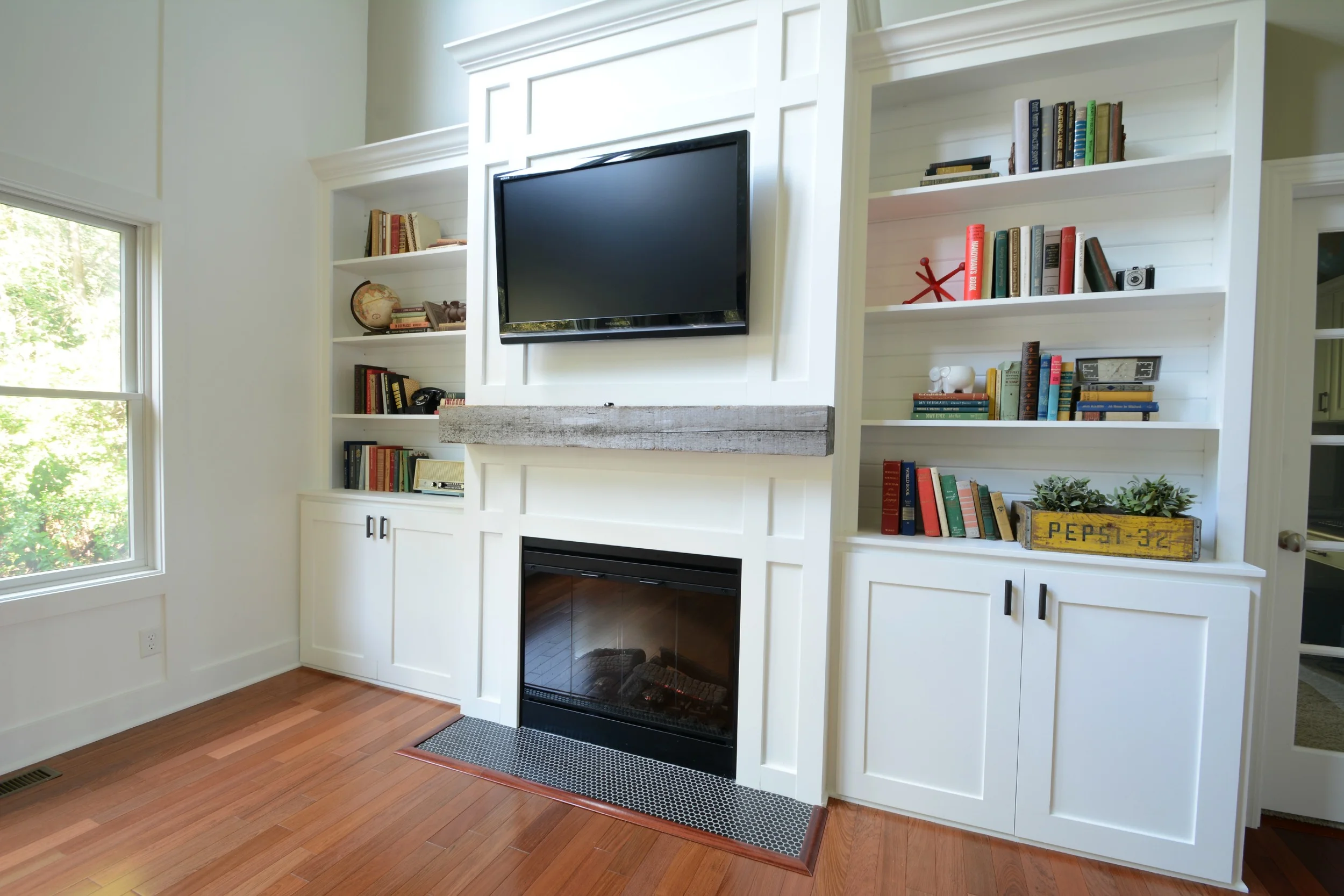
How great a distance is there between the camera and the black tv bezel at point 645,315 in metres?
1.98

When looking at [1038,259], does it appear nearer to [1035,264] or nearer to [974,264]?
[1035,264]

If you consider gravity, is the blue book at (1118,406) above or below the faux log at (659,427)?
above

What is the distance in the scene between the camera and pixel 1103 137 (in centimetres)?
197

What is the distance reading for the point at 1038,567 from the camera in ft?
6.10

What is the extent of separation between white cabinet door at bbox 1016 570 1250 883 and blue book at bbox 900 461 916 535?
407mm

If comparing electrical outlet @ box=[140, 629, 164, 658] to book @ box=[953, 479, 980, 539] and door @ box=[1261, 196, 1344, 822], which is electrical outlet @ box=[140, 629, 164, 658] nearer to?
book @ box=[953, 479, 980, 539]

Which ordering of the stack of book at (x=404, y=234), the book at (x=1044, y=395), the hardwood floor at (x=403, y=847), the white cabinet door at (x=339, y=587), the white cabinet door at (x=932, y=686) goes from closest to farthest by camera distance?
the hardwood floor at (x=403, y=847) → the white cabinet door at (x=932, y=686) → the book at (x=1044, y=395) → the white cabinet door at (x=339, y=587) → the stack of book at (x=404, y=234)

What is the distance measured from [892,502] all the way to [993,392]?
0.51 m

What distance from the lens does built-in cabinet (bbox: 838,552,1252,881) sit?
5.62ft


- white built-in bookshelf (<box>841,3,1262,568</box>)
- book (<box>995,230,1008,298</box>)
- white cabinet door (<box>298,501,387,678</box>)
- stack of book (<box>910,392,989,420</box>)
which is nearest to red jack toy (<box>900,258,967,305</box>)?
white built-in bookshelf (<box>841,3,1262,568</box>)

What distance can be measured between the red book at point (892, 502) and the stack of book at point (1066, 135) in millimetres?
1060

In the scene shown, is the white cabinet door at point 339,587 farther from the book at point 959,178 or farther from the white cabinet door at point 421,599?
the book at point 959,178

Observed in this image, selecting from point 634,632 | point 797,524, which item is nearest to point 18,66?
point 634,632

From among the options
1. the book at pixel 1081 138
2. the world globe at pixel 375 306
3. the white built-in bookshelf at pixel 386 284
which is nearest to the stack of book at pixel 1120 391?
the book at pixel 1081 138
